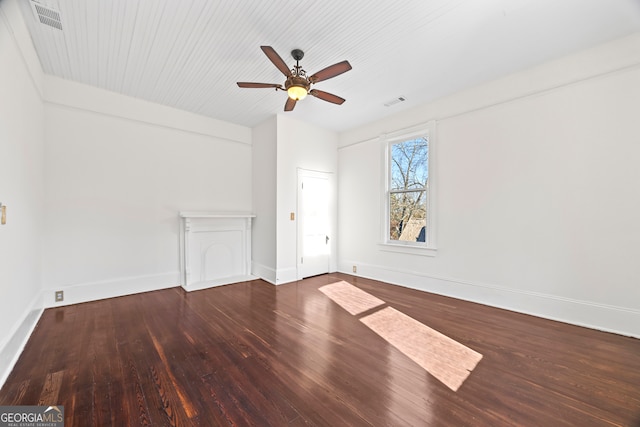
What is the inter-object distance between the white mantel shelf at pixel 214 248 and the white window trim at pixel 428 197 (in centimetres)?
267

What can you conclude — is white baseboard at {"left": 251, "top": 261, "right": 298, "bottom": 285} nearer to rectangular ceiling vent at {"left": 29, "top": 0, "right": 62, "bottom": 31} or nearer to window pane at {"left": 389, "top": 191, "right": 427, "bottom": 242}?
window pane at {"left": 389, "top": 191, "right": 427, "bottom": 242}

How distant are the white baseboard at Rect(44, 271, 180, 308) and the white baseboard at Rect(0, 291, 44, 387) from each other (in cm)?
32

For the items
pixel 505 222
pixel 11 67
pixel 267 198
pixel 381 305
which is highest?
pixel 11 67

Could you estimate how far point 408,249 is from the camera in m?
4.33

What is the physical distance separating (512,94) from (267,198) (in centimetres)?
410

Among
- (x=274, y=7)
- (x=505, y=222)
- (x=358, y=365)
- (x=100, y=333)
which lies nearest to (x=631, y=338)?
(x=505, y=222)

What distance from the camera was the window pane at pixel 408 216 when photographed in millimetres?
4254

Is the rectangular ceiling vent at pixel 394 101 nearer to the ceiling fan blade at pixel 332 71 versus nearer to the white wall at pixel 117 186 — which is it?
the ceiling fan blade at pixel 332 71

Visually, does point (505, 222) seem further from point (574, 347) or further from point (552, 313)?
point (574, 347)

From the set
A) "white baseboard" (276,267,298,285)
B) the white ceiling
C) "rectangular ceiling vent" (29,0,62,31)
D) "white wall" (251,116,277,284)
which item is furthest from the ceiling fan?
"white baseboard" (276,267,298,285)

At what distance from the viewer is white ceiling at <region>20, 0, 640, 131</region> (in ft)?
7.39

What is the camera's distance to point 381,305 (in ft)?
11.4

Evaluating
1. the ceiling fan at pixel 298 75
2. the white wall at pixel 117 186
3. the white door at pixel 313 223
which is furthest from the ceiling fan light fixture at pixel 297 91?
the white wall at pixel 117 186

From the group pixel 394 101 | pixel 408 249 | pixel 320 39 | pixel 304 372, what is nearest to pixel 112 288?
pixel 304 372
